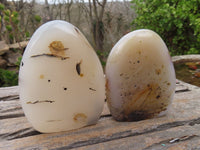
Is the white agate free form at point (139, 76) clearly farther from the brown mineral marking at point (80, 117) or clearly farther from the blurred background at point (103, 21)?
the blurred background at point (103, 21)

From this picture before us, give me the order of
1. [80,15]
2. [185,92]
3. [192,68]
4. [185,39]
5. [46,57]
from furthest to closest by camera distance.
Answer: [80,15]
[185,39]
[192,68]
[185,92]
[46,57]

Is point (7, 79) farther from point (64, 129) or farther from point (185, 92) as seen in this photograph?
point (185, 92)

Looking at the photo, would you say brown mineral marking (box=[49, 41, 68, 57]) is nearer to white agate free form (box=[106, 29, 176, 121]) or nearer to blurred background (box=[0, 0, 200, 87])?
white agate free form (box=[106, 29, 176, 121])

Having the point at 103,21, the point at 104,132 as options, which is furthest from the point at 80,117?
the point at 103,21

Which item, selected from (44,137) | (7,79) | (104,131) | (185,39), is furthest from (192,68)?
(7,79)

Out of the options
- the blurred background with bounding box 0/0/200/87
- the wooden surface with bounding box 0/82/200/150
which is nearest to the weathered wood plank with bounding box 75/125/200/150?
the wooden surface with bounding box 0/82/200/150

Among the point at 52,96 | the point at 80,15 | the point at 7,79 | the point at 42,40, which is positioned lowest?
the point at 7,79

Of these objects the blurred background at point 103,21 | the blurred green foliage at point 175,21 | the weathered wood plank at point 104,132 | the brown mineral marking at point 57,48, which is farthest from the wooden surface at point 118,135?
the blurred green foliage at point 175,21
